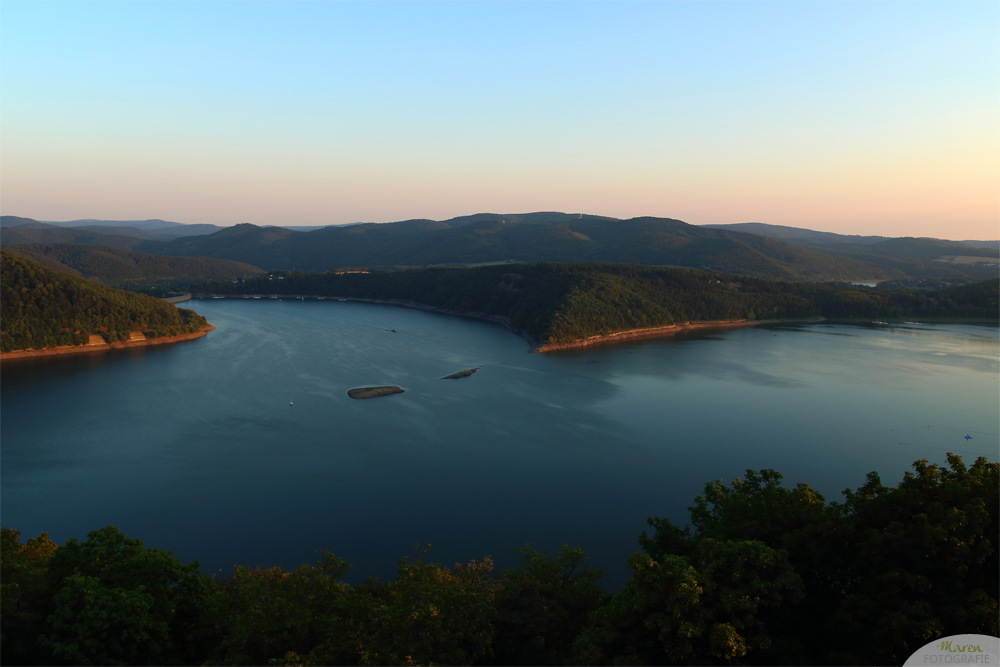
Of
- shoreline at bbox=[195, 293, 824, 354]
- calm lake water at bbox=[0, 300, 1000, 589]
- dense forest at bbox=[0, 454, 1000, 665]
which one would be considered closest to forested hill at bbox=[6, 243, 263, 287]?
shoreline at bbox=[195, 293, 824, 354]

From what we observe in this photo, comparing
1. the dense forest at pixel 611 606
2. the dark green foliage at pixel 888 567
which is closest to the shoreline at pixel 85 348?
the dense forest at pixel 611 606

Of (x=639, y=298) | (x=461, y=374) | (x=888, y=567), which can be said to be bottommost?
(x=461, y=374)

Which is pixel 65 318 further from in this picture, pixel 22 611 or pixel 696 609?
pixel 696 609

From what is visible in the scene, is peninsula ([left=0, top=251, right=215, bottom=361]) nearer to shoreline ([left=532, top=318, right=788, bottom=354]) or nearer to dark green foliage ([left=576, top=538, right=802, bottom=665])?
shoreline ([left=532, top=318, right=788, bottom=354])

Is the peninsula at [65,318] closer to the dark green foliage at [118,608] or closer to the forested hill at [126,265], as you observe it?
the dark green foliage at [118,608]

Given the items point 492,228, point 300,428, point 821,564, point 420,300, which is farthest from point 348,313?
point 492,228

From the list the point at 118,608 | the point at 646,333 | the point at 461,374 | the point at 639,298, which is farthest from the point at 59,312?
the point at 639,298
